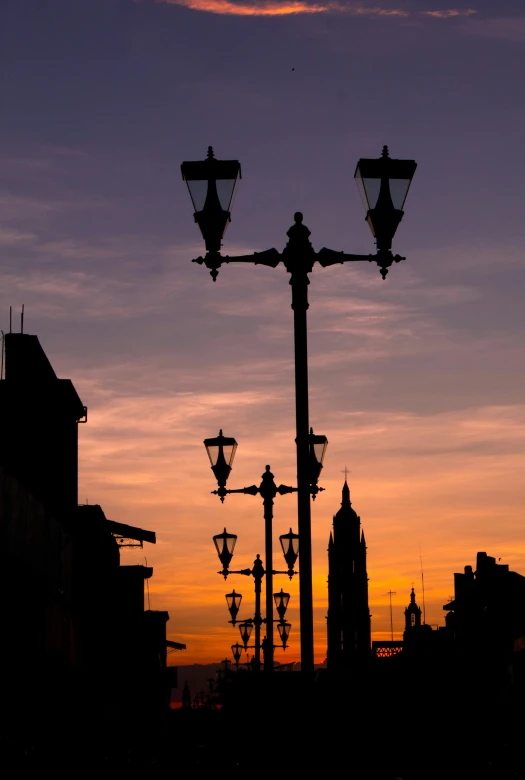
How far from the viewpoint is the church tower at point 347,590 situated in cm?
19188

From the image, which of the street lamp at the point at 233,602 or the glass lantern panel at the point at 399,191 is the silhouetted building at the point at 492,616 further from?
the glass lantern panel at the point at 399,191

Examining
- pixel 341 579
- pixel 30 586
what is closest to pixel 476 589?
pixel 30 586

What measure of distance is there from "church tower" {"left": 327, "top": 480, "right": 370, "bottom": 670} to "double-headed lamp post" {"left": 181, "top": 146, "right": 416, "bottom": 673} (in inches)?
7001

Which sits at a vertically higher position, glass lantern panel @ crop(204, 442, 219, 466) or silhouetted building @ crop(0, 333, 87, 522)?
silhouetted building @ crop(0, 333, 87, 522)

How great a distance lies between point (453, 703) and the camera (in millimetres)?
42250

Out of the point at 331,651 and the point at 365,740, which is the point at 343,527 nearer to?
the point at 331,651

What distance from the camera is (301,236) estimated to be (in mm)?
14867

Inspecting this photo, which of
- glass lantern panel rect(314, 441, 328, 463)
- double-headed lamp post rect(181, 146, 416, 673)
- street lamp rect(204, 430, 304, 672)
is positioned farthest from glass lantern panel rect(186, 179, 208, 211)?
glass lantern panel rect(314, 441, 328, 463)

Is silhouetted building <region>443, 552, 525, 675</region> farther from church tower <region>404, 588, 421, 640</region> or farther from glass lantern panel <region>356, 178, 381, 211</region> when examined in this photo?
church tower <region>404, 588, 421, 640</region>

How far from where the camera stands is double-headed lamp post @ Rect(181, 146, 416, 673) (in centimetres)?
1380

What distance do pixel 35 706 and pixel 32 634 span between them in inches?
198

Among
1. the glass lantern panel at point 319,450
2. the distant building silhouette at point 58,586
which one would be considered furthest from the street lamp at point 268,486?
the distant building silhouette at point 58,586

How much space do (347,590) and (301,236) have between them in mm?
181827

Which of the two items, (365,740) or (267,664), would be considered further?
(267,664)
